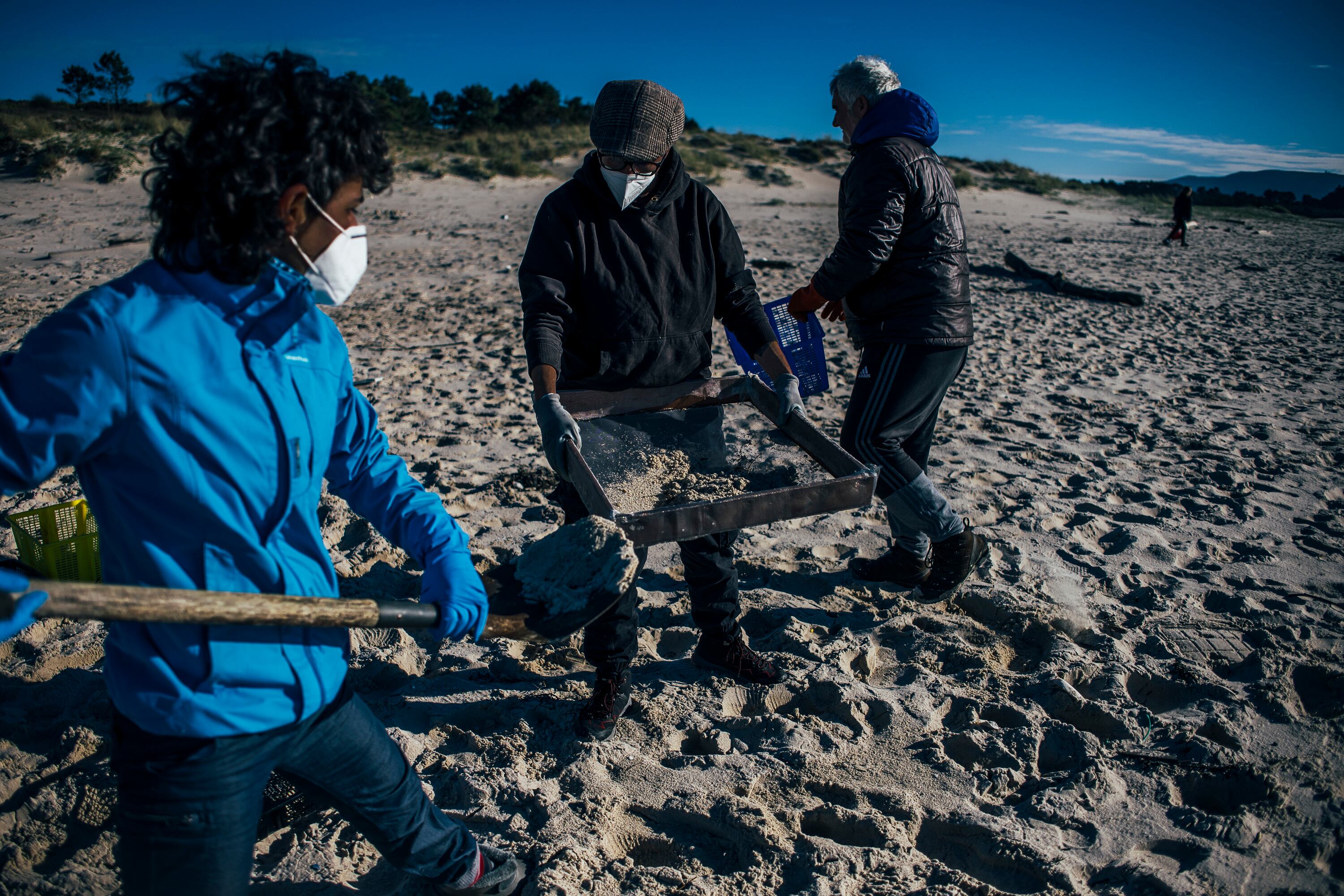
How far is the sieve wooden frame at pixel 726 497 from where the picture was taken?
78.7 inches

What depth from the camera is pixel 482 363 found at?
6344 millimetres

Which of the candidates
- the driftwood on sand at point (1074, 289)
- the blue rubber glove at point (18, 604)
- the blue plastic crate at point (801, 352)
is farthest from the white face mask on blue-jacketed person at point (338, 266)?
the driftwood on sand at point (1074, 289)

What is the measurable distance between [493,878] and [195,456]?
1239mm

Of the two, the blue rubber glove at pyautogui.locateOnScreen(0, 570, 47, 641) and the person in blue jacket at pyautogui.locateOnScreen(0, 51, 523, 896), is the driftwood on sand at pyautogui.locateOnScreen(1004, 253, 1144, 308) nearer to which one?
the person in blue jacket at pyautogui.locateOnScreen(0, 51, 523, 896)

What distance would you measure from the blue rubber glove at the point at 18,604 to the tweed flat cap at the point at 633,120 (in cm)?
171

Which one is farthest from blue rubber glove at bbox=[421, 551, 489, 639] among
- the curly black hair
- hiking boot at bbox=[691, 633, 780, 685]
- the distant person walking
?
the distant person walking

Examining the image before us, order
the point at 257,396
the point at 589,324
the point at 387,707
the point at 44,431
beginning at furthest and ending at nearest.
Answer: the point at 387,707, the point at 589,324, the point at 257,396, the point at 44,431

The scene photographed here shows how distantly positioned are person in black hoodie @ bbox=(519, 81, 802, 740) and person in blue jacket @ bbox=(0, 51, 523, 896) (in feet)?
3.18

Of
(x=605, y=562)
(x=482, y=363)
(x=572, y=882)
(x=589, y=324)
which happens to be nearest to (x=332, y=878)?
(x=572, y=882)

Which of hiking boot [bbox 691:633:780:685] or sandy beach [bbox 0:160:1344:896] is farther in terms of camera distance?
hiking boot [bbox 691:633:780:685]

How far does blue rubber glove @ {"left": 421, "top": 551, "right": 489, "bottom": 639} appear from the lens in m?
1.47

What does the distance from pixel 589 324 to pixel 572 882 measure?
5.19 ft

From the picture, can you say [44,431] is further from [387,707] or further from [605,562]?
[387,707]

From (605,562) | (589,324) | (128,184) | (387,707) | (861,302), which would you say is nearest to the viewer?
(605,562)
